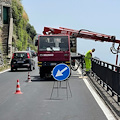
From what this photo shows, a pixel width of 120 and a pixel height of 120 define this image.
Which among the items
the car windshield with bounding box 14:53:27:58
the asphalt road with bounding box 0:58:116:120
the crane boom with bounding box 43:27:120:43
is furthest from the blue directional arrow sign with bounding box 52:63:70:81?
the car windshield with bounding box 14:53:27:58

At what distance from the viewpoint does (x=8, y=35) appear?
46.6 meters

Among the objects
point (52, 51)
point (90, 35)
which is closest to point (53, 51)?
point (52, 51)

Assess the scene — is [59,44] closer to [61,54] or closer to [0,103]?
[61,54]

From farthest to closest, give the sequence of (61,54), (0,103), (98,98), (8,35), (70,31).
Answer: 1. (8,35)
2. (70,31)
3. (61,54)
4. (98,98)
5. (0,103)

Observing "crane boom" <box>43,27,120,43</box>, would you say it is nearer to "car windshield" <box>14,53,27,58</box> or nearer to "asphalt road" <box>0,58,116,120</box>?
"car windshield" <box>14,53,27,58</box>

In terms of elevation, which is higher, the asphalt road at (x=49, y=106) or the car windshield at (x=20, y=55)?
the car windshield at (x=20, y=55)

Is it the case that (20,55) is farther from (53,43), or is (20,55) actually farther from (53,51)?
(53,51)

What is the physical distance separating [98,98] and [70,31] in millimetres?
13392

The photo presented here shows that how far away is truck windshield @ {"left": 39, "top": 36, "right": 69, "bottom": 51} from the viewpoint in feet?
66.9

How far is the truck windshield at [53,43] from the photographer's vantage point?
Answer: 20.4 m

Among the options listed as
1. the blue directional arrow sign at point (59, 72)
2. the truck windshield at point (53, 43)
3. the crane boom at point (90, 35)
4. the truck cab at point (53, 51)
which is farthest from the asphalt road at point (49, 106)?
the crane boom at point (90, 35)

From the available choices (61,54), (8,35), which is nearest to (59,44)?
(61,54)

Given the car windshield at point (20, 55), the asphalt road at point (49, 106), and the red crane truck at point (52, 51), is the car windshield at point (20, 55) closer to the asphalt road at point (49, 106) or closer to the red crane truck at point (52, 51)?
the red crane truck at point (52, 51)

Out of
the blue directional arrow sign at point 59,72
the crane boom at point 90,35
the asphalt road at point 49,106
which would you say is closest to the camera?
the asphalt road at point 49,106
